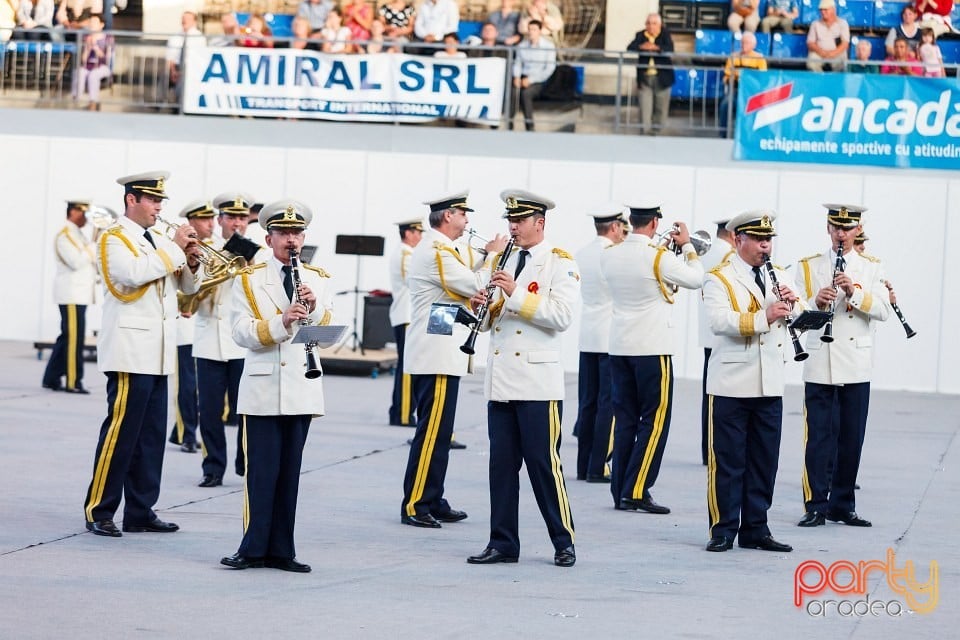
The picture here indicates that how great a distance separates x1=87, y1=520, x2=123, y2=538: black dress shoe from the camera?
8297mm

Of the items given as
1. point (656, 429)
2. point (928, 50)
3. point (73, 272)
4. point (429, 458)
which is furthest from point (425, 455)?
point (928, 50)

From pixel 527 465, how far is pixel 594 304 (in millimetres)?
3837

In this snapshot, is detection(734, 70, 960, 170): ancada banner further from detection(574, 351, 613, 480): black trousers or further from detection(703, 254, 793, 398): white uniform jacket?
detection(703, 254, 793, 398): white uniform jacket

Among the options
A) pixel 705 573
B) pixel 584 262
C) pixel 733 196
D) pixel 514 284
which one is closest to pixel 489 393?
pixel 514 284

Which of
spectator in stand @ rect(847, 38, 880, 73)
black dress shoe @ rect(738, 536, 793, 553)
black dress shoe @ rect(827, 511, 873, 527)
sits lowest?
black dress shoe @ rect(738, 536, 793, 553)

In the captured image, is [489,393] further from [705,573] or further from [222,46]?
[222,46]

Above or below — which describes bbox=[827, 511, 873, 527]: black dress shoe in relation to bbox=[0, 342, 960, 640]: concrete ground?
above

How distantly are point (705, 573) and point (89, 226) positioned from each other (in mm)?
14718

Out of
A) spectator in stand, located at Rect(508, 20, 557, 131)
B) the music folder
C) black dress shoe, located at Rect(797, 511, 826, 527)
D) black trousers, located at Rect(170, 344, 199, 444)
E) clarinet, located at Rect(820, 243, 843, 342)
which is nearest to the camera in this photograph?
the music folder

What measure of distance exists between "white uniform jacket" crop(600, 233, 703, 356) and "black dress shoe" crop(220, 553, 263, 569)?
11.3 feet

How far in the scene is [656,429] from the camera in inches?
391

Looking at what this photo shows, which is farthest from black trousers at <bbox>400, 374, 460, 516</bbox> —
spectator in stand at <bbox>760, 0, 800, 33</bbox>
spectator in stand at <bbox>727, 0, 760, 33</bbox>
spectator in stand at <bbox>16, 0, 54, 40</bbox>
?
spectator in stand at <bbox>16, 0, 54, 40</bbox>

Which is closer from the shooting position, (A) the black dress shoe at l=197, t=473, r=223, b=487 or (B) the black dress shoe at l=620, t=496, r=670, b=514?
(B) the black dress shoe at l=620, t=496, r=670, b=514

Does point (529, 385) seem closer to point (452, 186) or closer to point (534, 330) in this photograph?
point (534, 330)
